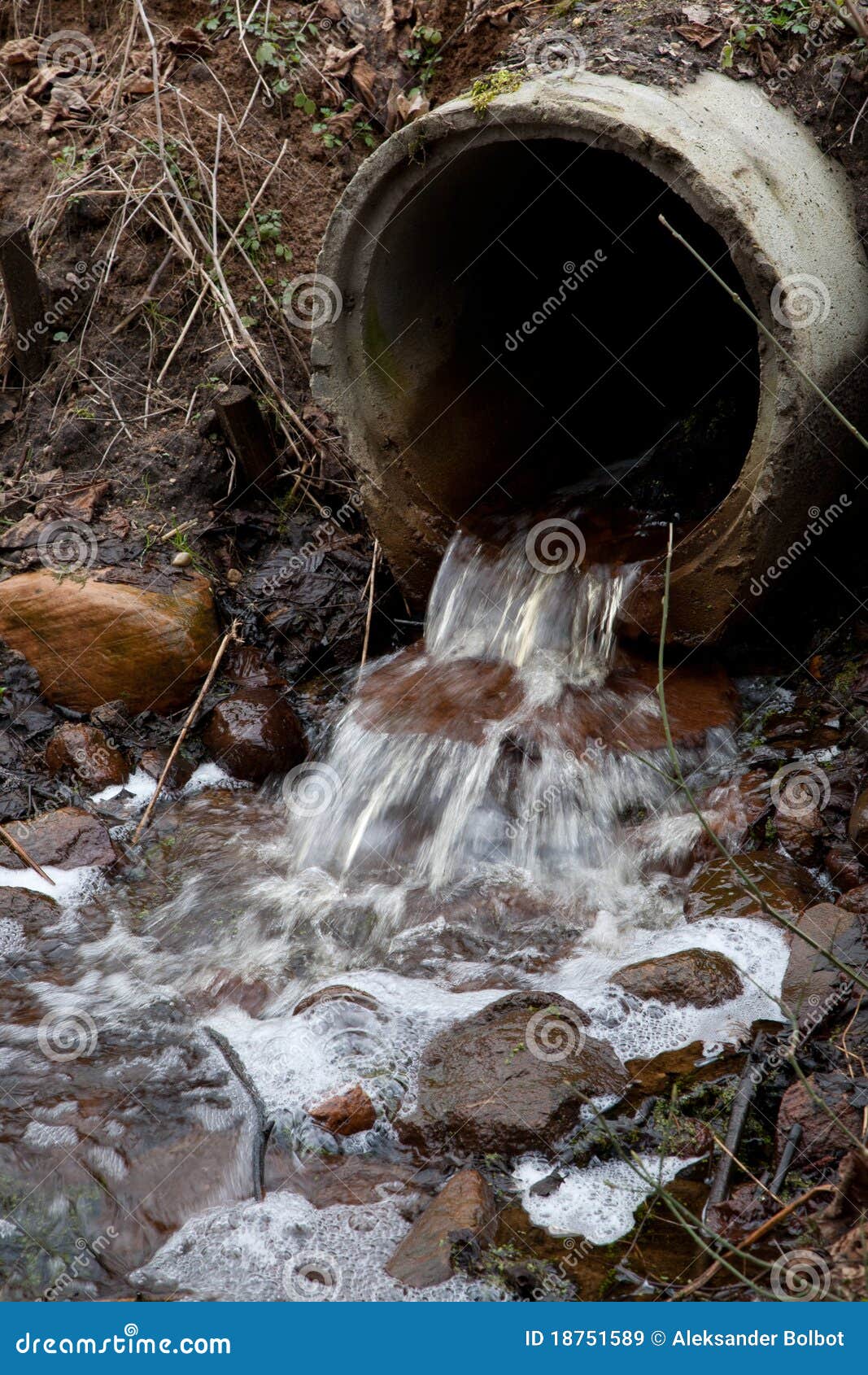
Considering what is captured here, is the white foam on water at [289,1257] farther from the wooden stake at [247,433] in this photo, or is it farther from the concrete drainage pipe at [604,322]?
the wooden stake at [247,433]

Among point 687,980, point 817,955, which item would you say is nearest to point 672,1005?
point 687,980

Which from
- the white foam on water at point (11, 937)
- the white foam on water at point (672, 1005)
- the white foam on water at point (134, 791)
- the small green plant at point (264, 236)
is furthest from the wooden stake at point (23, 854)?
the small green plant at point (264, 236)

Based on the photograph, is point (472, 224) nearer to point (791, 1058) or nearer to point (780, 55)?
point (780, 55)

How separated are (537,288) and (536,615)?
149 cm

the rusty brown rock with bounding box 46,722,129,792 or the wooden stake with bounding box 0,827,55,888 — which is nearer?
the wooden stake with bounding box 0,827,55,888

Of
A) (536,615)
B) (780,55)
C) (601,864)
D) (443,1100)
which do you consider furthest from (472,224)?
(443,1100)

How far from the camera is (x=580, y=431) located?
16.3 ft

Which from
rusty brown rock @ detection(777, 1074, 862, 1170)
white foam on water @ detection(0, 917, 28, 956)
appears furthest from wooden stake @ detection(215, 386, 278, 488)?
rusty brown rock @ detection(777, 1074, 862, 1170)

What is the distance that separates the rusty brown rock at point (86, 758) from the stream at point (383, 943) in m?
0.13

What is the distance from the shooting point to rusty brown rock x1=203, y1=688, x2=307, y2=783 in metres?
4.14

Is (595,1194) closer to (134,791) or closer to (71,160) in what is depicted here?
(134,791)

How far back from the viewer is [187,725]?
→ 423 centimetres

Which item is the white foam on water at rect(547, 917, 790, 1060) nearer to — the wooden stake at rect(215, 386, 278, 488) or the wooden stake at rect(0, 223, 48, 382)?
the wooden stake at rect(215, 386, 278, 488)

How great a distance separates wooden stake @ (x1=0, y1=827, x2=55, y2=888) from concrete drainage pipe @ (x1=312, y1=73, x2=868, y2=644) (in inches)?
66.6
